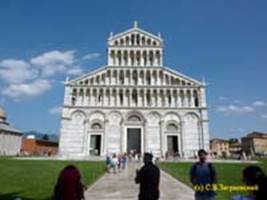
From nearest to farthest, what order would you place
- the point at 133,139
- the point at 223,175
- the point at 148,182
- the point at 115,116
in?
the point at 148,182, the point at 223,175, the point at 115,116, the point at 133,139

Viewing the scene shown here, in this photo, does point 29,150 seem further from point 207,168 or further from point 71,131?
point 207,168

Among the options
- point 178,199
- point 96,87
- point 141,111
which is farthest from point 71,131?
point 178,199

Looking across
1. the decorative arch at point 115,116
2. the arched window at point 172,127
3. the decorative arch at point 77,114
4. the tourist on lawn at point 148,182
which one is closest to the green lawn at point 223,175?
the tourist on lawn at point 148,182

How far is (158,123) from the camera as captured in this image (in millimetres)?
41688

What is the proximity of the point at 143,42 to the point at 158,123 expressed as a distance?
43.0ft

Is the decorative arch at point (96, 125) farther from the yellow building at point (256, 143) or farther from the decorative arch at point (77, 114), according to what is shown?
the yellow building at point (256, 143)

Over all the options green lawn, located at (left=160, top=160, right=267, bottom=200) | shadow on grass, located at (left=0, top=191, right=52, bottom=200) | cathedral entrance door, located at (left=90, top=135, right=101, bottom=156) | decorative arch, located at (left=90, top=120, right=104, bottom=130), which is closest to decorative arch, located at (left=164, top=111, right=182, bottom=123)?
decorative arch, located at (left=90, top=120, right=104, bottom=130)

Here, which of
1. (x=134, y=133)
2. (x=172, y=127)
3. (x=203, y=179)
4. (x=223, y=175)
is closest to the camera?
(x=203, y=179)

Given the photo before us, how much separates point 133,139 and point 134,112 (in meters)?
4.07

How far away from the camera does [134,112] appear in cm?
4206

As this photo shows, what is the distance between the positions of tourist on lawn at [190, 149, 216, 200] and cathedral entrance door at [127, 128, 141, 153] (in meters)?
35.9

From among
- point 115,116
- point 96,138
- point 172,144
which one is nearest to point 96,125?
point 96,138

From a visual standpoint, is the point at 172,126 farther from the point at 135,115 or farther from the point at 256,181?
the point at 256,181

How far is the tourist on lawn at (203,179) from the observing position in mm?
6168
